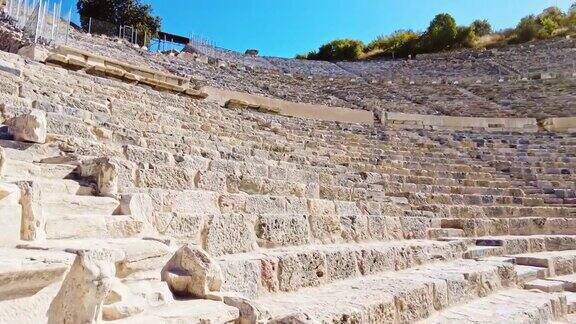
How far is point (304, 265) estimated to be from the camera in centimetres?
325

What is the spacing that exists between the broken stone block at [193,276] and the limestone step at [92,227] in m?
0.37

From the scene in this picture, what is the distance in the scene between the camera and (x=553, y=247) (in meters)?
6.75

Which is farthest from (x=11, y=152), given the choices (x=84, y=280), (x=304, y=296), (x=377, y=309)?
(x=377, y=309)

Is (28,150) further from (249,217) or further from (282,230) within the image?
(282,230)


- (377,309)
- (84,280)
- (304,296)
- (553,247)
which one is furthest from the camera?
(553,247)

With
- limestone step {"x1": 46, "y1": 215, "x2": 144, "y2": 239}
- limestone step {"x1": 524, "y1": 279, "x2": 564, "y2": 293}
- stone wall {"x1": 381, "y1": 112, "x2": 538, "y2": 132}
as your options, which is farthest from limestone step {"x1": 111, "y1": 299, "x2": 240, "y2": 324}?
stone wall {"x1": 381, "y1": 112, "x2": 538, "y2": 132}

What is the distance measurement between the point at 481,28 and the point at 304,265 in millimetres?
39161

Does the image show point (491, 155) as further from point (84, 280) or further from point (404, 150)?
point (84, 280)

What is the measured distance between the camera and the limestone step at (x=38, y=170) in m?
2.54

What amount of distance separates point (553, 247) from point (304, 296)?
5.33m

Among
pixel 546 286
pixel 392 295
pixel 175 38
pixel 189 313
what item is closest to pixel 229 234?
pixel 392 295

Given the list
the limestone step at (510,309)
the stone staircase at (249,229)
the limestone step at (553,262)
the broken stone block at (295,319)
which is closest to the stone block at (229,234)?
the stone staircase at (249,229)

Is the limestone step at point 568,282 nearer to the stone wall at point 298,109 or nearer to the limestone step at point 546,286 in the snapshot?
the limestone step at point 546,286

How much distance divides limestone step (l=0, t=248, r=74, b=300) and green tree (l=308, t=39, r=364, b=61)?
36795 millimetres
